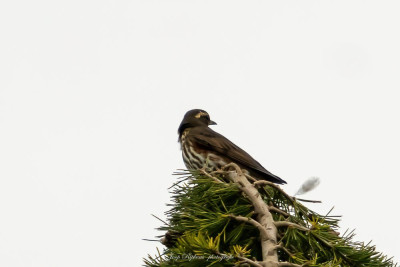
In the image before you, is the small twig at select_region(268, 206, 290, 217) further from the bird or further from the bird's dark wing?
the bird's dark wing

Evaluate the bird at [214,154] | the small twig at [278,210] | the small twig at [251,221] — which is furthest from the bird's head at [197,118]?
the small twig at [251,221]

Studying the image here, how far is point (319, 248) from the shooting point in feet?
11.9

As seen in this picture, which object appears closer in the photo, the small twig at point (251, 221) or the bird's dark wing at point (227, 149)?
the small twig at point (251, 221)

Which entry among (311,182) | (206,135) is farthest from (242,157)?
(311,182)

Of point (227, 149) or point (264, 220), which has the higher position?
point (227, 149)

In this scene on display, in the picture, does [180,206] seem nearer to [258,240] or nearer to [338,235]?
[258,240]

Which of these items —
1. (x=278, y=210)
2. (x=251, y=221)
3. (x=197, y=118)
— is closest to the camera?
(x=251, y=221)

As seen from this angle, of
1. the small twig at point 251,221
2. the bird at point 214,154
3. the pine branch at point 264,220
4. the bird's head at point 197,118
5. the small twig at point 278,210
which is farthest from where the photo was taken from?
the bird's head at point 197,118

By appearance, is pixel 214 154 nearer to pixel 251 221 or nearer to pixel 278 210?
pixel 278 210

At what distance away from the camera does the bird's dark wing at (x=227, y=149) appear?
7.44 m

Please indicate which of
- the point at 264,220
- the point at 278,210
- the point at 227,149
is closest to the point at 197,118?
the point at 227,149

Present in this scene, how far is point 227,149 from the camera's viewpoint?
7.58 meters

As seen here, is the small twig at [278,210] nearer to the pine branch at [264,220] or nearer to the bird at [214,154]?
the pine branch at [264,220]

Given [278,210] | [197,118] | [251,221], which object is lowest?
[251,221]
